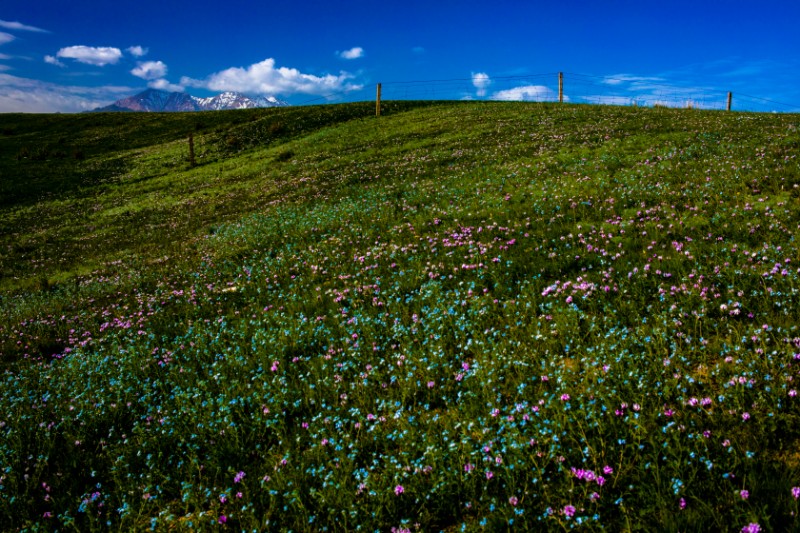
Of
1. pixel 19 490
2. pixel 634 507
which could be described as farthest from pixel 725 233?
pixel 19 490

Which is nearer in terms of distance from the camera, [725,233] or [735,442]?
[735,442]

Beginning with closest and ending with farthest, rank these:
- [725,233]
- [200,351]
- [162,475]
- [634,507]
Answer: [634,507], [162,475], [200,351], [725,233]

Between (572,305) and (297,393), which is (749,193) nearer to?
(572,305)

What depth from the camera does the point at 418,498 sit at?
4266 millimetres

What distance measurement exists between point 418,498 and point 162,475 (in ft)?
10.5

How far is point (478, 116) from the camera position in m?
42.1

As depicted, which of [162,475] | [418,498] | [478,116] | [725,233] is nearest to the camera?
[418,498]

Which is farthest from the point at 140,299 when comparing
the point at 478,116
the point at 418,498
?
the point at 478,116

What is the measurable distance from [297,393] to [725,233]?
8994mm

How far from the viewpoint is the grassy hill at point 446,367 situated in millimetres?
4172

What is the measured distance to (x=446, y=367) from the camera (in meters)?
6.13

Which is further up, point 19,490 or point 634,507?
point 634,507

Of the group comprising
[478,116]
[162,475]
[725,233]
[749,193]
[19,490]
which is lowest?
[19,490]

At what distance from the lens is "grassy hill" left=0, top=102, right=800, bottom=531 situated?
4.17 m
